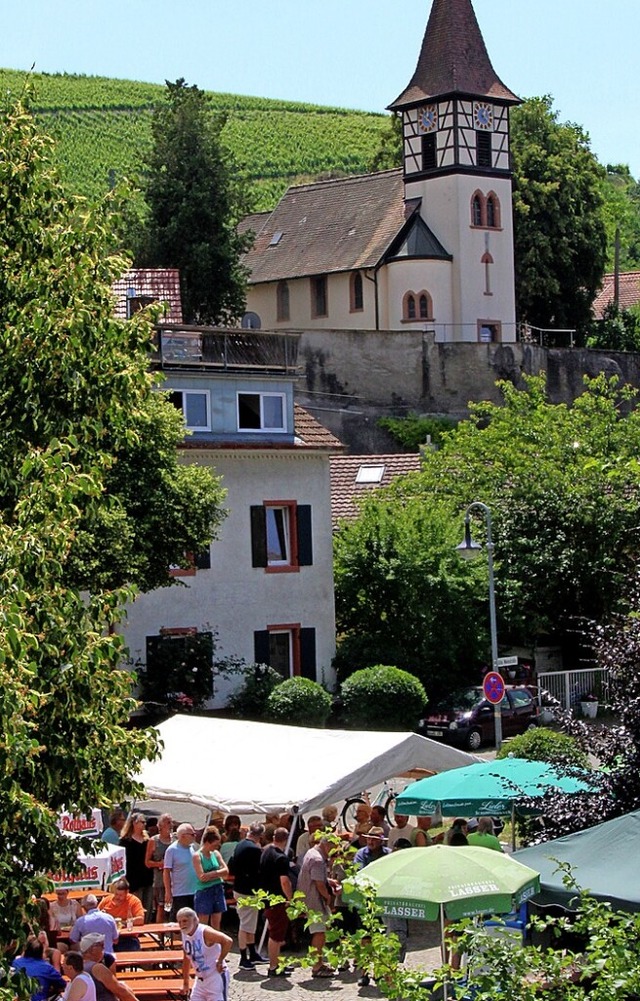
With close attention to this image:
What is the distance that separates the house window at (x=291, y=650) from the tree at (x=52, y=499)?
85.8ft

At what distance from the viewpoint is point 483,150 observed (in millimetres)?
68938

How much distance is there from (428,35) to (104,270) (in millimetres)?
60722

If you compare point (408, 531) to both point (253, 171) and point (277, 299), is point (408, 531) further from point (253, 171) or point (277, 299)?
point (253, 171)

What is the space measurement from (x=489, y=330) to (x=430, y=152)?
7.61m

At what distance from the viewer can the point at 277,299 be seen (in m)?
73.0

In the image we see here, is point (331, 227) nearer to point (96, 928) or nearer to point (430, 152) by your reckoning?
point (430, 152)

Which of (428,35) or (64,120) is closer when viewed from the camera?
(428,35)

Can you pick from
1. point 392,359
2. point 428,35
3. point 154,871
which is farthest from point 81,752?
point 428,35

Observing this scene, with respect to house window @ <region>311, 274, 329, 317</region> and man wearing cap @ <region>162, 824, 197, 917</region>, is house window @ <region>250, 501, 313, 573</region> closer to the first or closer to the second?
man wearing cap @ <region>162, 824, 197, 917</region>

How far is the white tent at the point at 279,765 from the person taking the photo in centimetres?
1766

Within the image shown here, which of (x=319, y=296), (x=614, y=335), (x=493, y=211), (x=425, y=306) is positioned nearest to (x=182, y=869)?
(x=425, y=306)

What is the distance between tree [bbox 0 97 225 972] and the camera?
9.05 m

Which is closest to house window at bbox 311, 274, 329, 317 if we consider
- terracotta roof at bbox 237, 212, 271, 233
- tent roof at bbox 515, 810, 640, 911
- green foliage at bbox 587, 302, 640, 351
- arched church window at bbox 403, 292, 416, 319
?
arched church window at bbox 403, 292, 416, 319

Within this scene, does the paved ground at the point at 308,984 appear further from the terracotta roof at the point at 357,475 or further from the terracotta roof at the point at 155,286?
the terracotta roof at the point at 155,286
